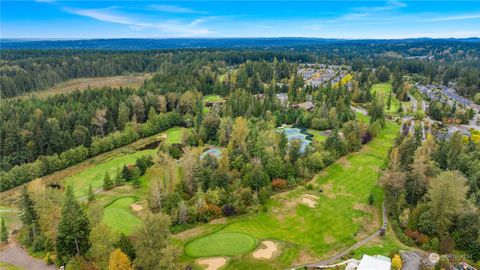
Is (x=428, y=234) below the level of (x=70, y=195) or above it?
below

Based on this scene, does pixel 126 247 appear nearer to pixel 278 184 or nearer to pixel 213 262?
pixel 213 262

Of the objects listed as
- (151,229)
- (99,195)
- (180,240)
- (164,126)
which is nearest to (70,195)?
(151,229)

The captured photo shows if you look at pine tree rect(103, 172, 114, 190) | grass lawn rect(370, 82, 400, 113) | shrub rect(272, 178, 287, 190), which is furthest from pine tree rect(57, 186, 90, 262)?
grass lawn rect(370, 82, 400, 113)

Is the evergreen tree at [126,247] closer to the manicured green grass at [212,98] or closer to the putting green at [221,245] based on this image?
the putting green at [221,245]

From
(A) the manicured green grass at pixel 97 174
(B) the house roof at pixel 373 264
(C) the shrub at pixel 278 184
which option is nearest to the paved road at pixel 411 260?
(B) the house roof at pixel 373 264

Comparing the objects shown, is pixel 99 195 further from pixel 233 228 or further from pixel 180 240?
pixel 233 228

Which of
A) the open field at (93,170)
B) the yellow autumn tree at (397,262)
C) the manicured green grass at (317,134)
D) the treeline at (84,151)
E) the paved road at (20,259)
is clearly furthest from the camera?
the manicured green grass at (317,134)
